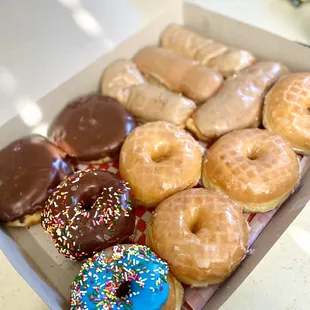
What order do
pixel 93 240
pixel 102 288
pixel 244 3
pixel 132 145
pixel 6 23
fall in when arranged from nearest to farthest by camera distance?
pixel 102 288 < pixel 93 240 < pixel 6 23 < pixel 132 145 < pixel 244 3

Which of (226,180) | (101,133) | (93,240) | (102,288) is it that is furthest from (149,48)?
(102,288)

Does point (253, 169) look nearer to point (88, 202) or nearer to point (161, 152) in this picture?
point (161, 152)

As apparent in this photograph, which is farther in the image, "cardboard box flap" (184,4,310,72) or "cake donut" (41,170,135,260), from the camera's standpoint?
"cardboard box flap" (184,4,310,72)

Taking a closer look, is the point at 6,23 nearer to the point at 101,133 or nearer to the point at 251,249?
the point at 101,133

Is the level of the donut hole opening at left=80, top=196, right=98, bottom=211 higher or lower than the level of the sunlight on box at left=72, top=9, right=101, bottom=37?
lower

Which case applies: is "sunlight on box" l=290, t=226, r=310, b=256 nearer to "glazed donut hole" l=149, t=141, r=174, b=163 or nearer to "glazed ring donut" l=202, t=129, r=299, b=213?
"glazed ring donut" l=202, t=129, r=299, b=213

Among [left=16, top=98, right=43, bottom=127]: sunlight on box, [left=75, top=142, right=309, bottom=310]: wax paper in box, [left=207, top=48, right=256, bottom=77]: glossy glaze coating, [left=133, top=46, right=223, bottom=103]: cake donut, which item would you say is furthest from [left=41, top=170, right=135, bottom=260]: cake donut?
[left=207, top=48, right=256, bottom=77]: glossy glaze coating

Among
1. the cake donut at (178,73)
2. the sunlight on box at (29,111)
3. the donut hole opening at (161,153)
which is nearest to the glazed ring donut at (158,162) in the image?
the donut hole opening at (161,153)
